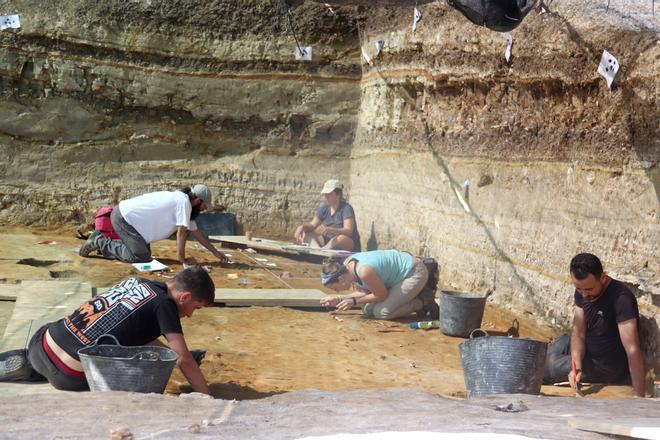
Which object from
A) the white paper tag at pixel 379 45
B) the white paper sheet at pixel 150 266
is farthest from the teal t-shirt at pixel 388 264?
the white paper tag at pixel 379 45

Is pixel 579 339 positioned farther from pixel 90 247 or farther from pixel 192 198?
pixel 90 247

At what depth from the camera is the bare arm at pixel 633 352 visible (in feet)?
16.9

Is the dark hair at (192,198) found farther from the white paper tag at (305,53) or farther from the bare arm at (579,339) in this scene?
the bare arm at (579,339)

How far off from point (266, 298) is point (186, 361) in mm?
3629

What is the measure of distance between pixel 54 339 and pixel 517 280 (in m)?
4.85

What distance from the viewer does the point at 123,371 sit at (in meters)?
4.24

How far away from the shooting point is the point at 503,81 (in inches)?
330

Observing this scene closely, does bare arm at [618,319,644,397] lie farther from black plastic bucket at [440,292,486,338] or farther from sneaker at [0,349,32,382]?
sneaker at [0,349,32,382]

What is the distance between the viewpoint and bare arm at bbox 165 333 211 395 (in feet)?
14.7

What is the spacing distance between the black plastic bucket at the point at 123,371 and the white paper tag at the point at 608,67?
4.35 metres

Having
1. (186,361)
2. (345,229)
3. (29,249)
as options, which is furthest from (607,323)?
(29,249)

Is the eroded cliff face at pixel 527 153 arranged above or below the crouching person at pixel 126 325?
above

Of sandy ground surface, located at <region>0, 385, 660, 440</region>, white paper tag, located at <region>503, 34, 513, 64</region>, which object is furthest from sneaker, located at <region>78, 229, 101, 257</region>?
sandy ground surface, located at <region>0, 385, 660, 440</region>

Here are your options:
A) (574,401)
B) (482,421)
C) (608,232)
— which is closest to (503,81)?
(608,232)
